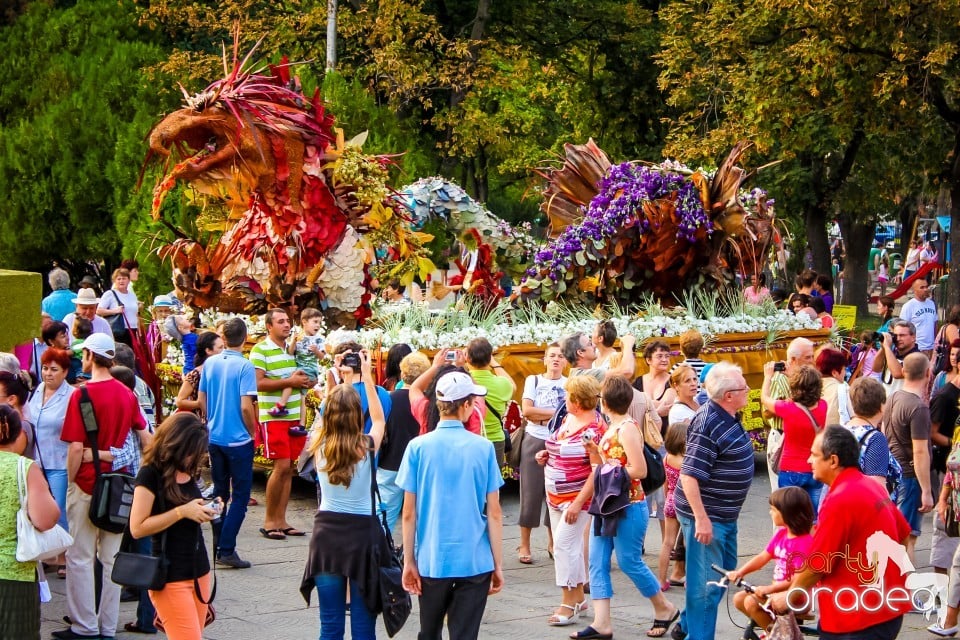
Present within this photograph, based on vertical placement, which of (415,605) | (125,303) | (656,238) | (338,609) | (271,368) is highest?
(656,238)

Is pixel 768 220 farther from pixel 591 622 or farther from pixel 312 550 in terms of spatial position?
pixel 312 550

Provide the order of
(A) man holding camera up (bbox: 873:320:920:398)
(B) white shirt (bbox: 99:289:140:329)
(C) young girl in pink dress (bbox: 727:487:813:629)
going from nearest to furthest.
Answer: (C) young girl in pink dress (bbox: 727:487:813:629) → (A) man holding camera up (bbox: 873:320:920:398) → (B) white shirt (bbox: 99:289:140:329)

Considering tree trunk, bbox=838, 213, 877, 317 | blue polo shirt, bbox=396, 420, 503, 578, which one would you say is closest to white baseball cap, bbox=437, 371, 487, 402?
blue polo shirt, bbox=396, 420, 503, 578

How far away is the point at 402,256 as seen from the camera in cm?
1392

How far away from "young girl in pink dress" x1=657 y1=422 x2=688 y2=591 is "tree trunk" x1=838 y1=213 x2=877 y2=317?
70.3 feet

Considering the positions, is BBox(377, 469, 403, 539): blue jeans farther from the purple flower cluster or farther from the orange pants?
the purple flower cluster

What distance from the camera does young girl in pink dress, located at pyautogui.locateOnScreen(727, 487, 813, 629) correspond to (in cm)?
620

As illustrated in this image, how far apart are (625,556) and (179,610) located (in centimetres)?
279


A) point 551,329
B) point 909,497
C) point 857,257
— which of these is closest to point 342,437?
point 909,497

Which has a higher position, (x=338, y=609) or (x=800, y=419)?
(x=800, y=419)

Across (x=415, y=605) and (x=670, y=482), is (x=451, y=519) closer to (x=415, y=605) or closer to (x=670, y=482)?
(x=415, y=605)

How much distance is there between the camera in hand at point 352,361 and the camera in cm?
814

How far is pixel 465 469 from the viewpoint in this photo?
6.16 meters

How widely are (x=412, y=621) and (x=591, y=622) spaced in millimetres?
1168
